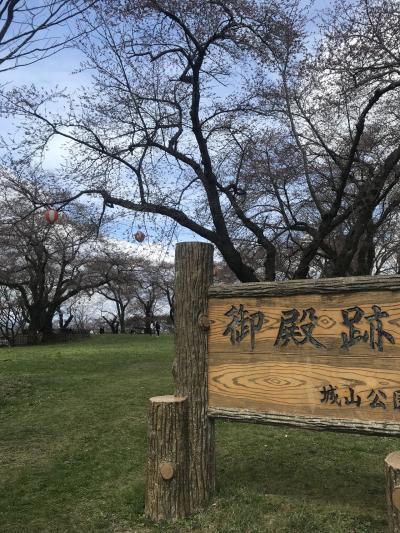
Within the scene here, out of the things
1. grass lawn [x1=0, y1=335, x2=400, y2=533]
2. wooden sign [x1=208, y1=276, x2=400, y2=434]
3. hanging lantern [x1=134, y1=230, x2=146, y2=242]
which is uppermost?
hanging lantern [x1=134, y1=230, x2=146, y2=242]

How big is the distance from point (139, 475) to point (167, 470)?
1.11 metres

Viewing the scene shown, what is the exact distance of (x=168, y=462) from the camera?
143 inches

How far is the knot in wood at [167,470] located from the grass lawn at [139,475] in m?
0.33

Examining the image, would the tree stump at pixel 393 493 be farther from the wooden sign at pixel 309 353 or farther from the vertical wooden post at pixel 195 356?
the vertical wooden post at pixel 195 356

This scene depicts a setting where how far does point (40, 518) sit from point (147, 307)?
42.3 metres

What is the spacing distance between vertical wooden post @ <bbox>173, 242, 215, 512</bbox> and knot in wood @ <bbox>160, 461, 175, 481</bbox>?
21cm

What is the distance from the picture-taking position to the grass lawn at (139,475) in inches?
141

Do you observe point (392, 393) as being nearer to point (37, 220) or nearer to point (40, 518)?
point (40, 518)

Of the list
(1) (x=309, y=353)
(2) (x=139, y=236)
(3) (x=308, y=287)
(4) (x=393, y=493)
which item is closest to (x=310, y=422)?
(1) (x=309, y=353)

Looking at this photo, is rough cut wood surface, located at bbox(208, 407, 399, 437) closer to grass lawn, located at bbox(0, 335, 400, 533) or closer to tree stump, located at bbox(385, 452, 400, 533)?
tree stump, located at bbox(385, 452, 400, 533)

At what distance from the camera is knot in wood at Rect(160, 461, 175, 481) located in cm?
360

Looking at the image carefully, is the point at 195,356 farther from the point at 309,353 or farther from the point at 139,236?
the point at 139,236

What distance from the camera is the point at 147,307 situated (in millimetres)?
45812

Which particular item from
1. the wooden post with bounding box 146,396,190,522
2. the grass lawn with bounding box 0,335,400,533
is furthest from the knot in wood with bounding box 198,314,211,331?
the grass lawn with bounding box 0,335,400,533
